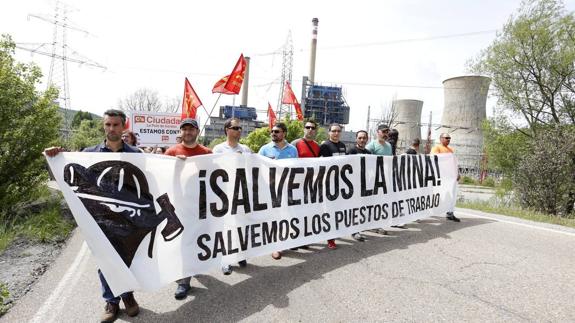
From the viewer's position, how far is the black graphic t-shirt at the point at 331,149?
208 inches

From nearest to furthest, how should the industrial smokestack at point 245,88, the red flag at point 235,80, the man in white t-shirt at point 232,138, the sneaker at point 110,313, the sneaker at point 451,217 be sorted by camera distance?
the sneaker at point 110,313 < the man in white t-shirt at point 232,138 < the sneaker at point 451,217 < the red flag at point 235,80 < the industrial smokestack at point 245,88

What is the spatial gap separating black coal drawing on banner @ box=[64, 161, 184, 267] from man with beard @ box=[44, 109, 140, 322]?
22 centimetres

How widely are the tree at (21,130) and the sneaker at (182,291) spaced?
14.4 ft

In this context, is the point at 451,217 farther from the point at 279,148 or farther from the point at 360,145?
the point at 279,148

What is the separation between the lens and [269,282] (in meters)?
3.72

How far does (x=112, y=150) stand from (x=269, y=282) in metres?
2.13

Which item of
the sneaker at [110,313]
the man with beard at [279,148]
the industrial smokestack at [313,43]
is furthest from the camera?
the industrial smokestack at [313,43]

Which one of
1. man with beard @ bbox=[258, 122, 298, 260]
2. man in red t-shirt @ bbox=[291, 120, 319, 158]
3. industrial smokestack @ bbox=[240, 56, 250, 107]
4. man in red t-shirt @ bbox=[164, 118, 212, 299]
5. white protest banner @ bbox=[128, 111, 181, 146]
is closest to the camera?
man in red t-shirt @ bbox=[164, 118, 212, 299]

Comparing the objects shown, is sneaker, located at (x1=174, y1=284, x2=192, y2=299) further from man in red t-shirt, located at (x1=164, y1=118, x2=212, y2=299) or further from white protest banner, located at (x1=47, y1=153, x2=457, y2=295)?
man in red t-shirt, located at (x1=164, y1=118, x2=212, y2=299)

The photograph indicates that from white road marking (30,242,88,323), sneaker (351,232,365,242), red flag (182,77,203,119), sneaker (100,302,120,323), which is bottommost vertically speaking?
white road marking (30,242,88,323)

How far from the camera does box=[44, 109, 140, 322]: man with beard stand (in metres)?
2.96

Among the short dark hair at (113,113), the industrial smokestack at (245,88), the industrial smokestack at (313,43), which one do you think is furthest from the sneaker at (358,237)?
the industrial smokestack at (245,88)

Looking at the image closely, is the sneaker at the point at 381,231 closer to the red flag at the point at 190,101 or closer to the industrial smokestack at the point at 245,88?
the red flag at the point at 190,101

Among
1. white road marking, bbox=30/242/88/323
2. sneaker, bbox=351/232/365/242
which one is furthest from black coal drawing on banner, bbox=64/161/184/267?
sneaker, bbox=351/232/365/242
